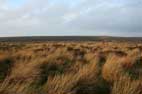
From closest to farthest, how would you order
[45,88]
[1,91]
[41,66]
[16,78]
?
[1,91]
[45,88]
[16,78]
[41,66]

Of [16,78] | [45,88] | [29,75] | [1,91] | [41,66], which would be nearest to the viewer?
[1,91]

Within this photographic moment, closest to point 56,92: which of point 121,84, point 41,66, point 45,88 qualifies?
point 45,88

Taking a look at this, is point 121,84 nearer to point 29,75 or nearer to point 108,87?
point 108,87

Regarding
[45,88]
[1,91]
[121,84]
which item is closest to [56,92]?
[45,88]

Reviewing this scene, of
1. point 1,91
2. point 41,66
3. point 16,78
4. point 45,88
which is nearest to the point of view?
point 1,91

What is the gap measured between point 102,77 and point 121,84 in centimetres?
167

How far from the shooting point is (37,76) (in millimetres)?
8242

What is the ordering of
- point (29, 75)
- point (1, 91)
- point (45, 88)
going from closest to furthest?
1. point (1, 91)
2. point (45, 88)
3. point (29, 75)

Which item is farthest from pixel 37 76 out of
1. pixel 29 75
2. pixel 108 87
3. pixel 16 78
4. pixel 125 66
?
pixel 125 66

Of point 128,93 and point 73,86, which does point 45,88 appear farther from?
point 128,93

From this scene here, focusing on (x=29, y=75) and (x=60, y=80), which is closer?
(x=60, y=80)

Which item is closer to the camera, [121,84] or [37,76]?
[121,84]

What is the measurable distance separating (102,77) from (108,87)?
1.36 meters

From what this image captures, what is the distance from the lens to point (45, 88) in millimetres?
6410
